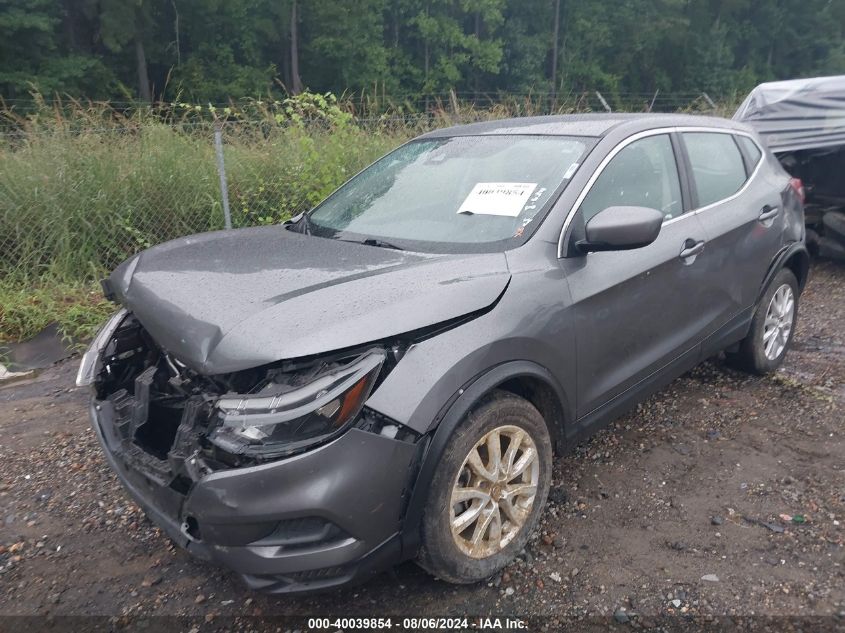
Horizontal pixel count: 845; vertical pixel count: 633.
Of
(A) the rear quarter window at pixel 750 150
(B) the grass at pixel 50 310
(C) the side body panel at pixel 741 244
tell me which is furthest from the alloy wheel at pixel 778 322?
(B) the grass at pixel 50 310

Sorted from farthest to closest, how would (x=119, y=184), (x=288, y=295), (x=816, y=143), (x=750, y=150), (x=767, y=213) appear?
1. (x=816, y=143)
2. (x=119, y=184)
3. (x=750, y=150)
4. (x=767, y=213)
5. (x=288, y=295)

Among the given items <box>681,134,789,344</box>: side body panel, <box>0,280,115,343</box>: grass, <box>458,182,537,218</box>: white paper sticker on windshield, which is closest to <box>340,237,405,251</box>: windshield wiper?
<box>458,182,537,218</box>: white paper sticker on windshield

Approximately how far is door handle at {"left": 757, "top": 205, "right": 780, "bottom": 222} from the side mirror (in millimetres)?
1614

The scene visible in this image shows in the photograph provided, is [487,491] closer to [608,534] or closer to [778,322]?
[608,534]

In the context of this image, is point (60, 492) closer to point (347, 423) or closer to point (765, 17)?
point (347, 423)

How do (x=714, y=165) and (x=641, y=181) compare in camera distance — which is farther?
(x=714, y=165)

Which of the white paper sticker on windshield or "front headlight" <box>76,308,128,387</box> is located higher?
the white paper sticker on windshield

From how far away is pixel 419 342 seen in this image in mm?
2184

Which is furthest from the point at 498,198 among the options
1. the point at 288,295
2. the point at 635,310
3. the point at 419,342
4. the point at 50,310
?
the point at 50,310

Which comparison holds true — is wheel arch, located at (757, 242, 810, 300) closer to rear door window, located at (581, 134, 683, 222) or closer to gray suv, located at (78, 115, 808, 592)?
gray suv, located at (78, 115, 808, 592)

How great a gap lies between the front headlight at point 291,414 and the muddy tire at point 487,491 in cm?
41

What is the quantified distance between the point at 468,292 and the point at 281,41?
32851mm

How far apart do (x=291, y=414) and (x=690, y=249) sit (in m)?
2.24

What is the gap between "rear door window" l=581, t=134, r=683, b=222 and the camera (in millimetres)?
2943
